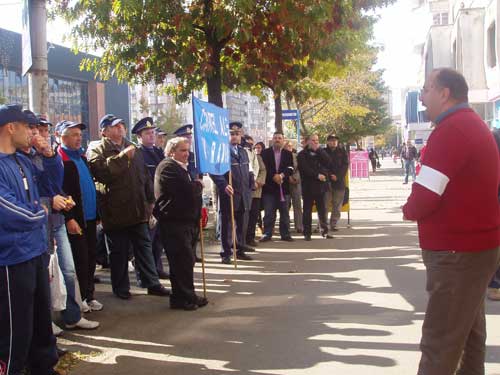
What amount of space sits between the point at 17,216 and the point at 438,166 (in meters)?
2.59

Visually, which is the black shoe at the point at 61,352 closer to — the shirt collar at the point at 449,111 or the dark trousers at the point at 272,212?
the shirt collar at the point at 449,111

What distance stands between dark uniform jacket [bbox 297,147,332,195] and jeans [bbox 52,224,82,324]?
7110mm

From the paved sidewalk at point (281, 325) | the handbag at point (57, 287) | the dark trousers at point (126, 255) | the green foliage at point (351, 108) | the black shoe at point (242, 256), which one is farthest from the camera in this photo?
the green foliage at point (351, 108)

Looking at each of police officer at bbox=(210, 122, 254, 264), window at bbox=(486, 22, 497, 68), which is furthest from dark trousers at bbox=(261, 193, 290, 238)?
window at bbox=(486, 22, 497, 68)

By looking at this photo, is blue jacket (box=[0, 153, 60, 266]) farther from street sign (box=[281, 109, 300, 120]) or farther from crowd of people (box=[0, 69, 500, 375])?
street sign (box=[281, 109, 300, 120])

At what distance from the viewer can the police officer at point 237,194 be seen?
32.9 feet

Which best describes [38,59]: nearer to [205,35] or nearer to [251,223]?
[251,223]

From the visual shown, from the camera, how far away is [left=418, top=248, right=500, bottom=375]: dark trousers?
3.59 m

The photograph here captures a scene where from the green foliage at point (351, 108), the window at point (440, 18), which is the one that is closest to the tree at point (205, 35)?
the green foliage at point (351, 108)

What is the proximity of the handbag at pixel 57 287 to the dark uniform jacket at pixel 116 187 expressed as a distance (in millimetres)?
1580

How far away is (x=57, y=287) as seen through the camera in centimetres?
567

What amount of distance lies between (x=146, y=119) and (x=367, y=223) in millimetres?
8116

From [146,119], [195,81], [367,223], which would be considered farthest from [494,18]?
[146,119]

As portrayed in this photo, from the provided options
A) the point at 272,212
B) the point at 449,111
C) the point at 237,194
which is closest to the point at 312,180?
the point at 272,212
